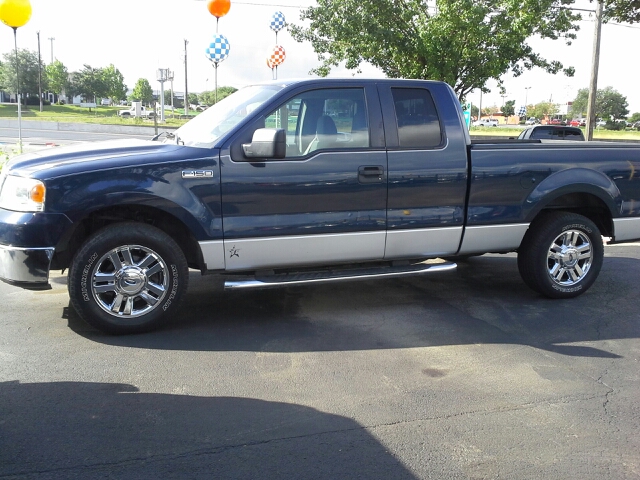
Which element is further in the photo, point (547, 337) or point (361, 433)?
point (547, 337)

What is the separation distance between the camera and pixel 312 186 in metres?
4.92

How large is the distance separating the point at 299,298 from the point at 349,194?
129cm

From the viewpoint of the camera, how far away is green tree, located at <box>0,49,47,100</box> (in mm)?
60156

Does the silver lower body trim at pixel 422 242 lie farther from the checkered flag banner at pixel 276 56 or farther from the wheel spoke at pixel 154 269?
the checkered flag banner at pixel 276 56

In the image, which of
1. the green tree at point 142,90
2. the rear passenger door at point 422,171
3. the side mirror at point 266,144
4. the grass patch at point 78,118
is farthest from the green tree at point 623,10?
the green tree at point 142,90

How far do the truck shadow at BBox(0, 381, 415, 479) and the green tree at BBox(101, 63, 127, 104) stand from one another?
7760 cm

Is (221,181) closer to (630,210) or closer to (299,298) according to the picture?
(299,298)

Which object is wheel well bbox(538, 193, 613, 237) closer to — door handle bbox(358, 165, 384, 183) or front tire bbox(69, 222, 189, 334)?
door handle bbox(358, 165, 384, 183)

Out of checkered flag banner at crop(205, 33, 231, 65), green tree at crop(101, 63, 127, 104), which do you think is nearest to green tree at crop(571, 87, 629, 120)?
green tree at crop(101, 63, 127, 104)

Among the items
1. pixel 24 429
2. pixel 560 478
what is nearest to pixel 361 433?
pixel 560 478

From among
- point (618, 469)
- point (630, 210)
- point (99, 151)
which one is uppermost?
point (99, 151)

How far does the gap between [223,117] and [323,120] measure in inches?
34.3

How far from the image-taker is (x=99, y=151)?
4773 millimetres

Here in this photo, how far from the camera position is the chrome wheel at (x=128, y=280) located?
4578mm
